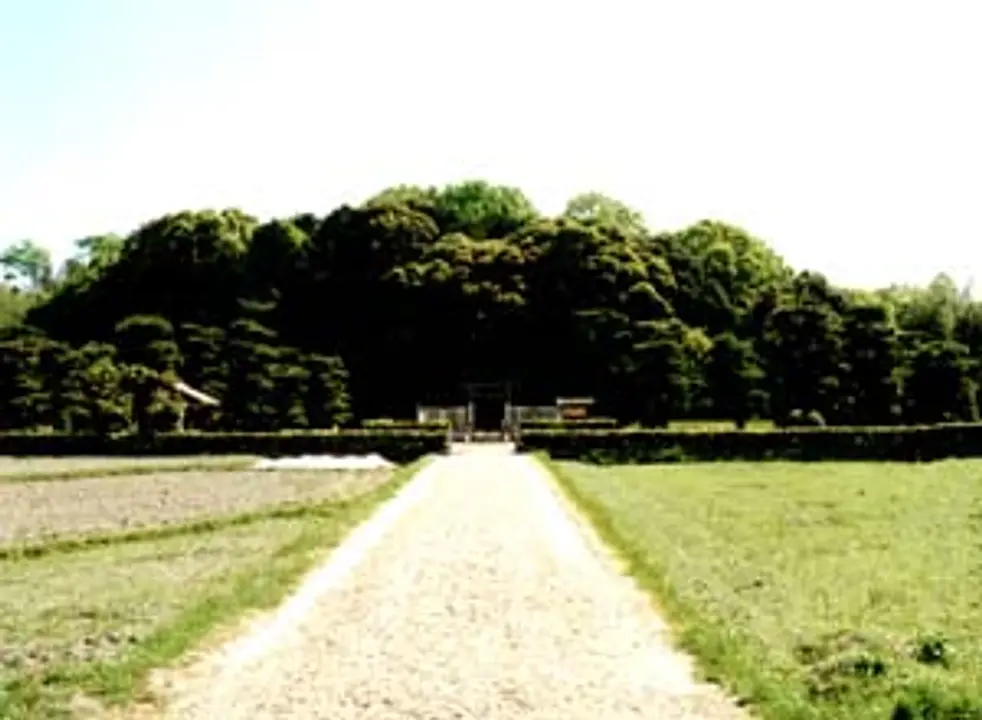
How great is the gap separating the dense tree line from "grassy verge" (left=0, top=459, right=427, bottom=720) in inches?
1436

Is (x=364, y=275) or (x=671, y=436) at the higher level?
(x=364, y=275)

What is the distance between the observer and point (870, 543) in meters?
17.4

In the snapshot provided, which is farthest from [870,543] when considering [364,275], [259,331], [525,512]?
[364,275]

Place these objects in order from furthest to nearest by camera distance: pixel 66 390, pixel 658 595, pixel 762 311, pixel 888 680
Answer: pixel 762 311 < pixel 66 390 < pixel 658 595 < pixel 888 680

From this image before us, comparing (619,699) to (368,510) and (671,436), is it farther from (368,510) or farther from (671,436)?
(671,436)

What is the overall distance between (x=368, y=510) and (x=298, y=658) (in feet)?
42.3

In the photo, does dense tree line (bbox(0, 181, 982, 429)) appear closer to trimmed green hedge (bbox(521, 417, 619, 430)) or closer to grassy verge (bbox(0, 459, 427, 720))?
Result: trimmed green hedge (bbox(521, 417, 619, 430))

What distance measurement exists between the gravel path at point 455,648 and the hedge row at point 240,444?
2861 cm

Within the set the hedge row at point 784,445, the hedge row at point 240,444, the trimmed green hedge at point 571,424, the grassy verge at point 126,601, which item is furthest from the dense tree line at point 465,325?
the grassy verge at point 126,601

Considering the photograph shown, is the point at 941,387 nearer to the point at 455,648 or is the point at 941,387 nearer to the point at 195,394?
the point at 195,394

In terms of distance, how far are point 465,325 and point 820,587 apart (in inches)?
2192

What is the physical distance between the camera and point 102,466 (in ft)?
133

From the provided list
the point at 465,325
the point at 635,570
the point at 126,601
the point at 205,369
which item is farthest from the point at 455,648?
the point at 465,325

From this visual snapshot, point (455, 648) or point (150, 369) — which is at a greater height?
point (150, 369)
